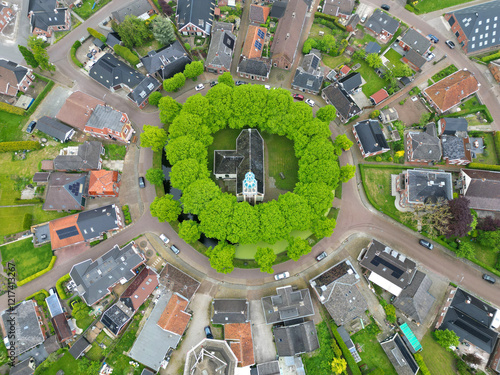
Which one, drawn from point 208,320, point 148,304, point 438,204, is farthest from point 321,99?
point 148,304

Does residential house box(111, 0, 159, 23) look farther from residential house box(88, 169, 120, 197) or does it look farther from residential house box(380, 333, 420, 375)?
residential house box(380, 333, 420, 375)

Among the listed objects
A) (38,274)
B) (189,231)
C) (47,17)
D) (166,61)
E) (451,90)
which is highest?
(451,90)

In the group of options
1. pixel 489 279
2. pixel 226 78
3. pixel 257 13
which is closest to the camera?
pixel 489 279

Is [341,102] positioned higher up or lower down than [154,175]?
higher up

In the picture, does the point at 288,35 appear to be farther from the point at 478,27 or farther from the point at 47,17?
the point at 47,17

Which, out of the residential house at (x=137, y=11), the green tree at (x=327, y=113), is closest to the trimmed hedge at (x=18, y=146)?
the residential house at (x=137, y=11)

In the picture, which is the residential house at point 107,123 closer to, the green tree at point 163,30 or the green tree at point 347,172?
the green tree at point 163,30

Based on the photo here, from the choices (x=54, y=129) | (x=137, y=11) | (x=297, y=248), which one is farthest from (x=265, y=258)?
(x=137, y=11)
